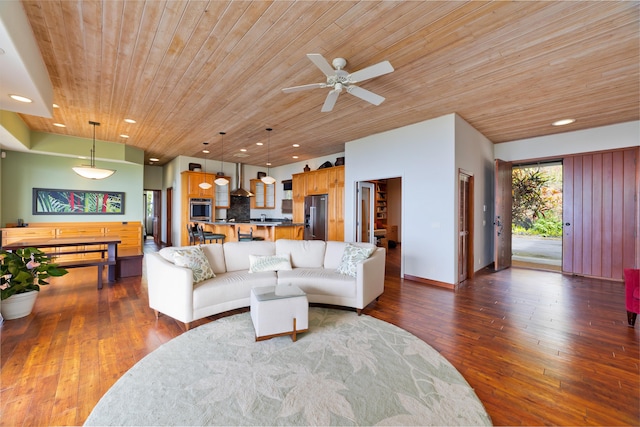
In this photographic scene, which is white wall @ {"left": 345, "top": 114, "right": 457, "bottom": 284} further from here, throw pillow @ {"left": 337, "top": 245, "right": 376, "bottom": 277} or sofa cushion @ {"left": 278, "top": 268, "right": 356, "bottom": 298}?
sofa cushion @ {"left": 278, "top": 268, "right": 356, "bottom": 298}

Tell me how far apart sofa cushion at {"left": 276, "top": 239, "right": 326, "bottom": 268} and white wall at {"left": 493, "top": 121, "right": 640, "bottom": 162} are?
16.4 feet

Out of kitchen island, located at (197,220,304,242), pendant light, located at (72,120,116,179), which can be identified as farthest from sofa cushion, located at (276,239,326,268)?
pendant light, located at (72,120,116,179)

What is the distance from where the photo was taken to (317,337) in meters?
2.53

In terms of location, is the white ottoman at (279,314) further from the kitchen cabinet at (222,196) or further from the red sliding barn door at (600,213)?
the kitchen cabinet at (222,196)

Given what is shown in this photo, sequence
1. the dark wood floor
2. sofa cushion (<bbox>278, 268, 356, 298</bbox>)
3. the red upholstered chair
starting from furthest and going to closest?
sofa cushion (<bbox>278, 268, 356, 298</bbox>) < the red upholstered chair < the dark wood floor

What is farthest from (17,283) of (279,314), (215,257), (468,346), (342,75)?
(468,346)

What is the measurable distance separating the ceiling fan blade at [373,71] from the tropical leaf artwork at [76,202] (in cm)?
711

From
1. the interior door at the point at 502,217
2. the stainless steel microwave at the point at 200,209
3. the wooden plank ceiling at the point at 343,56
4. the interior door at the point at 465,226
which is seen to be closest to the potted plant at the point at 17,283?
the wooden plank ceiling at the point at 343,56

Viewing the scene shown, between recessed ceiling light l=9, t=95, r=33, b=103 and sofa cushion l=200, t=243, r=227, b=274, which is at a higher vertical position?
→ recessed ceiling light l=9, t=95, r=33, b=103

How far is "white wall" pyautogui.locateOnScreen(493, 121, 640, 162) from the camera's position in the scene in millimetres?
4512

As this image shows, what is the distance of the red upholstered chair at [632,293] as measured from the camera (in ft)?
8.90

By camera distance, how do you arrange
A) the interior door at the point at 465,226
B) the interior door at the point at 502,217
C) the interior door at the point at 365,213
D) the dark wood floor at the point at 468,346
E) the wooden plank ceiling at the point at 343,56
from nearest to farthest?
the dark wood floor at the point at 468,346 → the wooden plank ceiling at the point at 343,56 → the interior door at the point at 465,226 → the interior door at the point at 502,217 → the interior door at the point at 365,213

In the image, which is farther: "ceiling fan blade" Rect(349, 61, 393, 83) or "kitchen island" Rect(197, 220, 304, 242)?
"kitchen island" Rect(197, 220, 304, 242)

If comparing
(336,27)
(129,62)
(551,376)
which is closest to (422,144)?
(336,27)
